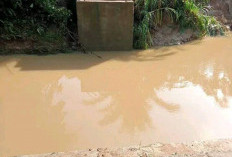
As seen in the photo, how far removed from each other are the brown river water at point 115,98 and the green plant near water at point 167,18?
0.37 metres

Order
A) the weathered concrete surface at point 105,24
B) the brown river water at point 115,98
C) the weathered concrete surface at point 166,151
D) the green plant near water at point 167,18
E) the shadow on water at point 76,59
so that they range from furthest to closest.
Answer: the green plant near water at point 167,18 → the weathered concrete surface at point 105,24 → the shadow on water at point 76,59 → the brown river water at point 115,98 → the weathered concrete surface at point 166,151

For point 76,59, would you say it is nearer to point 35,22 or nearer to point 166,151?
point 35,22

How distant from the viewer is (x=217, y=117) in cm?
454

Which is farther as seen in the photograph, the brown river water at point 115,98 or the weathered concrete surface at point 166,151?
the brown river water at point 115,98

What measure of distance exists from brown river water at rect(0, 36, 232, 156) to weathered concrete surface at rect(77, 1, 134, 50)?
0.25m

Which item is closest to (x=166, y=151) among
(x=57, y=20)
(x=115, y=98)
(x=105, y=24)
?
(x=115, y=98)

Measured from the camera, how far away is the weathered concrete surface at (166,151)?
11.1ft

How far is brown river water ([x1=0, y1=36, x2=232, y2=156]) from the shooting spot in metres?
4.11

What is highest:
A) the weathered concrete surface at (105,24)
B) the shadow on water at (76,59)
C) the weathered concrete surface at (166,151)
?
the weathered concrete surface at (105,24)

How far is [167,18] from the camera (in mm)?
6895

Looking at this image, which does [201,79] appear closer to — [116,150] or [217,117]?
[217,117]

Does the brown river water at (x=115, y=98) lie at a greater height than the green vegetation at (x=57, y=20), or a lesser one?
lesser

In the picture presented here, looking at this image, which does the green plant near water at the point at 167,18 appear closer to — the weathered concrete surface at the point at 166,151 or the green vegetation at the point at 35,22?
the green vegetation at the point at 35,22

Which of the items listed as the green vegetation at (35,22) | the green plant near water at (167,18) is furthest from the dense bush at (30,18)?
the green plant near water at (167,18)
